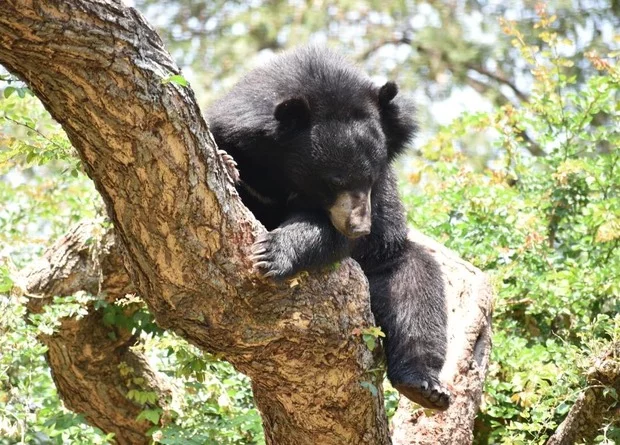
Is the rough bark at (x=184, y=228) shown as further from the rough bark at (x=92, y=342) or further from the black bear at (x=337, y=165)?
the rough bark at (x=92, y=342)

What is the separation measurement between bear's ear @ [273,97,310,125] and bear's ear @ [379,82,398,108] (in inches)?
17.3

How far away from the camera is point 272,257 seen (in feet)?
11.5

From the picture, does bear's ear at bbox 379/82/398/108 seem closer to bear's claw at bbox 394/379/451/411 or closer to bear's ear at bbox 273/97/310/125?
bear's ear at bbox 273/97/310/125

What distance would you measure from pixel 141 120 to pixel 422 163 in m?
4.11

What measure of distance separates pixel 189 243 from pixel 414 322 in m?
1.54

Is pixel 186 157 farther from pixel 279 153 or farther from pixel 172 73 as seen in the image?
pixel 279 153

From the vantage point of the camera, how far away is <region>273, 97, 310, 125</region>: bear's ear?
4219 mm


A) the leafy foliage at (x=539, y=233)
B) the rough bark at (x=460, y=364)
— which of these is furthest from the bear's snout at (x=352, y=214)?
the leafy foliage at (x=539, y=233)

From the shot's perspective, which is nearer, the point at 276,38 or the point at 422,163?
the point at 422,163

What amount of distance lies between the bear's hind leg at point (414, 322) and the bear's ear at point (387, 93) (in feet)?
2.57

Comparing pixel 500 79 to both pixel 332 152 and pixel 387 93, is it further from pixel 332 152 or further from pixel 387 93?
pixel 332 152

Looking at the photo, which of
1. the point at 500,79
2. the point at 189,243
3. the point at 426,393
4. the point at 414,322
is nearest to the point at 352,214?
the point at 414,322

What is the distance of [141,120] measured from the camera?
118 inches

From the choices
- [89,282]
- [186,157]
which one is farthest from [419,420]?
[186,157]
